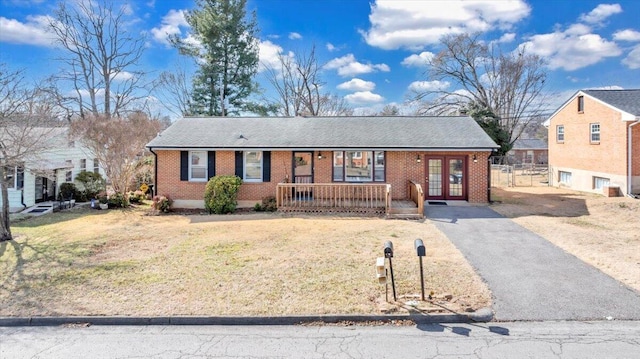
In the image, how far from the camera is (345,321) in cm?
537

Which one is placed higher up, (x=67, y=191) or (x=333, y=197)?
(x=67, y=191)

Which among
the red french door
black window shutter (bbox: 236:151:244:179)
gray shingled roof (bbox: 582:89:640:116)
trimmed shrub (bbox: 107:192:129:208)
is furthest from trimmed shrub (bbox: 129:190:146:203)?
gray shingled roof (bbox: 582:89:640:116)

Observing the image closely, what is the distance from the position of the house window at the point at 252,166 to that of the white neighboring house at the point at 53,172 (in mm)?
7747

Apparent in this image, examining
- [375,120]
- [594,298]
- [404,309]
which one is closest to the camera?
[404,309]

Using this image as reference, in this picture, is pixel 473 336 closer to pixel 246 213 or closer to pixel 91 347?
pixel 91 347

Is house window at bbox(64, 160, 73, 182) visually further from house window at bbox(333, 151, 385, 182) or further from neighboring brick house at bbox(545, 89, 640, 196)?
neighboring brick house at bbox(545, 89, 640, 196)

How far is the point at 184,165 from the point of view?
1630cm

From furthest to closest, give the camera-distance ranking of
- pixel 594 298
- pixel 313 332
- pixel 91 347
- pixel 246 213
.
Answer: pixel 246 213
pixel 594 298
pixel 313 332
pixel 91 347

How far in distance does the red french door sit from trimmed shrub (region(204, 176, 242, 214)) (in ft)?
27.1

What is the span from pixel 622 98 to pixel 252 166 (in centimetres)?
1865

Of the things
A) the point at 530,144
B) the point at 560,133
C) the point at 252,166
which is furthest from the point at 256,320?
the point at 530,144

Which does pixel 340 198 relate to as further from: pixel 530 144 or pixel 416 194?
pixel 530 144

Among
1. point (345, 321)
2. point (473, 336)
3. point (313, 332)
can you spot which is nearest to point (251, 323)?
point (313, 332)

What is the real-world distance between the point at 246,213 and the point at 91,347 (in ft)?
34.0
